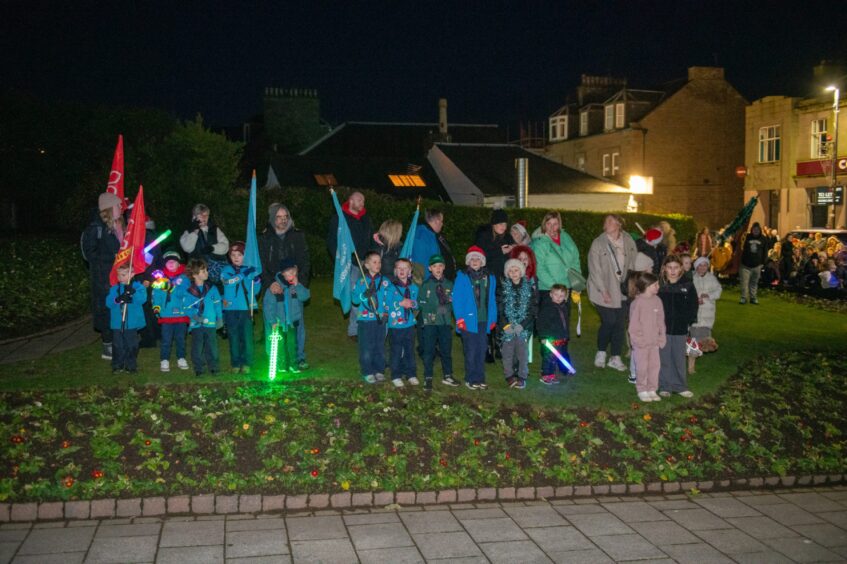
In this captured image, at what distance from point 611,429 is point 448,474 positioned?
2095mm

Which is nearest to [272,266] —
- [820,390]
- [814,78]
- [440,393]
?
[440,393]

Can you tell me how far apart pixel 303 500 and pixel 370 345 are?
304cm

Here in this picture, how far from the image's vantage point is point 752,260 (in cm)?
1866

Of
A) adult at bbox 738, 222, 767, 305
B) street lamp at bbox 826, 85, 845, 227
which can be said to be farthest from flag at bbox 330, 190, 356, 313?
street lamp at bbox 826, 85, 845, 227

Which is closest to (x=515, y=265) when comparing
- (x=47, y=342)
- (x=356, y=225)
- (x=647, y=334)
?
(x=647, y=334)

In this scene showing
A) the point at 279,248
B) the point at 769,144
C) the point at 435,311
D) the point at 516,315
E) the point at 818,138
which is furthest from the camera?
the point at 769,144

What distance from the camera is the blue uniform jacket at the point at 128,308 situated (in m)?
9.37

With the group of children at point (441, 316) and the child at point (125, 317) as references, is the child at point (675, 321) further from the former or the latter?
the child at point (125, 317)

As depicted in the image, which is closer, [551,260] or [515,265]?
[515,265]

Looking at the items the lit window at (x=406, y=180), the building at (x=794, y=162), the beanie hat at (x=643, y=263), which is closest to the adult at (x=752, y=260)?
the beanie hat at (x=643, y=263)

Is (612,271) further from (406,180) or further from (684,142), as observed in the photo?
(684,142)

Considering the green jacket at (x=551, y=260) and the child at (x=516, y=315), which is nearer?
the child at (x=516, y=315)

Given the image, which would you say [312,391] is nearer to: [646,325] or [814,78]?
[646,325]

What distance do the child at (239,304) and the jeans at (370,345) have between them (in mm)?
1412
